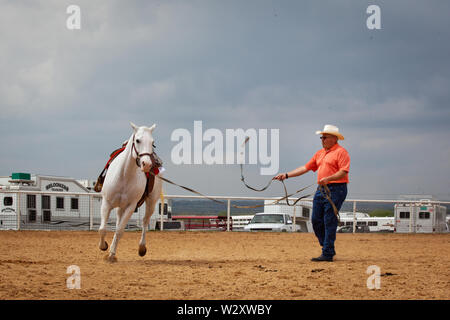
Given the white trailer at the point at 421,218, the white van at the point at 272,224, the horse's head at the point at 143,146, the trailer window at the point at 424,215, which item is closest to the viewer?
the horse's head at the point at 143,146

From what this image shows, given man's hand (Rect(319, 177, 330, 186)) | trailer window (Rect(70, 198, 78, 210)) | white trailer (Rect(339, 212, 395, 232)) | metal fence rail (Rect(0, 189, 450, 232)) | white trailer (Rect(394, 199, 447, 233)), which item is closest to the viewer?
man's hand (Rect(319, 177, 330, 186))

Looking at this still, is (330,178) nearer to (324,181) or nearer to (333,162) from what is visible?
(324,181)

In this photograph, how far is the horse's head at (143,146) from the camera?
644 centimetres

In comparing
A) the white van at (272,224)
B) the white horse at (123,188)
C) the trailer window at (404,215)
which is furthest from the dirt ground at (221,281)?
the trailer window at (404,215)

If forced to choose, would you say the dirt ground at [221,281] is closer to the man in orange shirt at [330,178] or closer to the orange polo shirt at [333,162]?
the man in orange shirt at [330,178]

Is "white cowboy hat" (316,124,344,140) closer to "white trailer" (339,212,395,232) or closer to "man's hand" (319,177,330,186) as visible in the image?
"man's hand" (319,177,330,186)

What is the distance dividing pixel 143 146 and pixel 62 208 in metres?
15.9

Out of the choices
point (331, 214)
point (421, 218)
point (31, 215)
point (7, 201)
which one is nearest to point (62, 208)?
A: point (31, 215)

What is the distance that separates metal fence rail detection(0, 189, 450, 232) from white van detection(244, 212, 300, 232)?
898mm

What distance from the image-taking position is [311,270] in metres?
6.22

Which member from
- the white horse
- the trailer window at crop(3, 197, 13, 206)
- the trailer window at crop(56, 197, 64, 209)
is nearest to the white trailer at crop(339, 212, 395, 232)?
the trailer window at crop(56, 197, 64, 209)

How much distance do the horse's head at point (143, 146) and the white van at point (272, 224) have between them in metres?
12.5

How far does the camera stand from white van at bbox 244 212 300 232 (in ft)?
62.5
